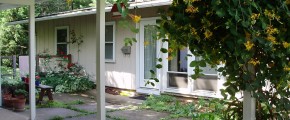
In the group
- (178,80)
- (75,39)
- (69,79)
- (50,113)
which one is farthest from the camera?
(75,39)

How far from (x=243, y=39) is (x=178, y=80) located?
6.53 metres

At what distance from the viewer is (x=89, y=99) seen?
7.92m

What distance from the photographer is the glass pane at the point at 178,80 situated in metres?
7.75

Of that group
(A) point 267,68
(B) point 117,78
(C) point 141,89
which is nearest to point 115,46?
(B) point 117,78

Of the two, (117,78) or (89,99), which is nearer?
(89,99)

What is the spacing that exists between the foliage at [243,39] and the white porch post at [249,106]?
0.07 m

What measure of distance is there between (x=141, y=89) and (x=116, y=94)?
81cm

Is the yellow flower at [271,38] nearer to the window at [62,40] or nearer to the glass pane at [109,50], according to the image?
the glass pane at [109,50]

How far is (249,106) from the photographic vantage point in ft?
5.78

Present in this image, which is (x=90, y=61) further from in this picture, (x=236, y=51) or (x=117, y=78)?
(x=236, y=51)

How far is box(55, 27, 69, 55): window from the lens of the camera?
36.8ft

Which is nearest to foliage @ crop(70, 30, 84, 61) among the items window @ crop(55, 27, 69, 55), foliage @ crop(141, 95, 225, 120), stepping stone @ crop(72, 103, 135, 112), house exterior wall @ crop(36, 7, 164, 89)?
house exterior wall @ crop(36, 7, 164, 89)

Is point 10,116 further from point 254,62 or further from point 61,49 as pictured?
point 61,49

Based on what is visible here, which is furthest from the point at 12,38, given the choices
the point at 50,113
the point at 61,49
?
the point at 50,113
